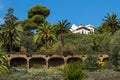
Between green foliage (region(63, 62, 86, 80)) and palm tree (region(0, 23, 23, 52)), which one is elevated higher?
palm tree (region(0, 23, 23, 52))

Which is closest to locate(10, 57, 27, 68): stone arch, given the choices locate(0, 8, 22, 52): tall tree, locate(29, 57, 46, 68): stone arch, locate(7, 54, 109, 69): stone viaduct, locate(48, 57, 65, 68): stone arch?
locate(7, 54, 109, 69): stone viaduct

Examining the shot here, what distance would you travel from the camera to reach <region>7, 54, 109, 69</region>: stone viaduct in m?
80.1

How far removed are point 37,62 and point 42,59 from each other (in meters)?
1.18

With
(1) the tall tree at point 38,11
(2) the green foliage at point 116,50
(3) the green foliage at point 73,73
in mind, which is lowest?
(3) the green foliage at point 73,73

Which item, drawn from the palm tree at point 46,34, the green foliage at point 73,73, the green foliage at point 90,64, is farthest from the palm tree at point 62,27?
Result: the green foliage at point 73,73

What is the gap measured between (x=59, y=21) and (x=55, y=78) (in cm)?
3108

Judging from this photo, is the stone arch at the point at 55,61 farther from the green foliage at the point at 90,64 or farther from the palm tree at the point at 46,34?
the green foliage at the point at 90,64

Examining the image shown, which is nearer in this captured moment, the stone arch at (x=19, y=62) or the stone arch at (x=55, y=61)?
the stone arch at (x=19, y=62)

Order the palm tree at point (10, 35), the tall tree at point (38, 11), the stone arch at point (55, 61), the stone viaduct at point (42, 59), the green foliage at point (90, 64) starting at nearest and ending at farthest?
1. the green foliage at point (90, 64)
2. the stone viaduct at point (42, 59)
3. the palm tree at point (10, 35)
4. the stone arch at point (55, 61)
5. the tall tree at point (38, 11)

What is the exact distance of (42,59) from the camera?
8231cm

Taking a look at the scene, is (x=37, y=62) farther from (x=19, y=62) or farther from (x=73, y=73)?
(x=73, y=73)

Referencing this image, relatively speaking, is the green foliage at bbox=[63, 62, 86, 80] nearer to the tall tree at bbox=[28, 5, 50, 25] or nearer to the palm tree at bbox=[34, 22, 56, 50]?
the palm tree at bbox=[34, 22, 56, 50]

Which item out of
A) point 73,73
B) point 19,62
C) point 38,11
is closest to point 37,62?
point 19,62

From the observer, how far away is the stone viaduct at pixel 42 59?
80.1 meters
